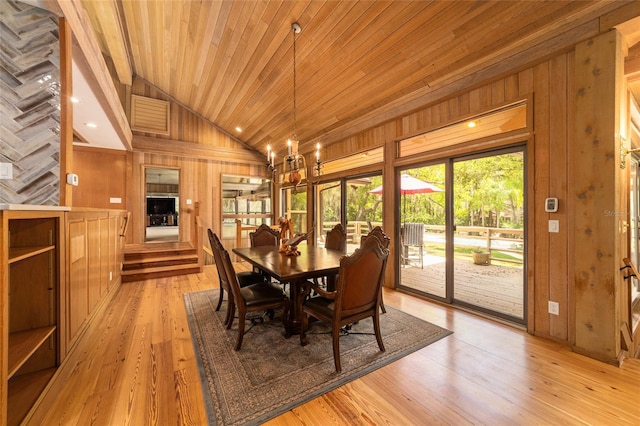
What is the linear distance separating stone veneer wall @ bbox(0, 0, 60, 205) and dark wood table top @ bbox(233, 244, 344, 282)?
185 centimetres

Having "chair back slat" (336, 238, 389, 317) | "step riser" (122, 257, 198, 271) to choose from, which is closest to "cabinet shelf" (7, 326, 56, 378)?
"chair back slat" (336, 238, 389, 317)

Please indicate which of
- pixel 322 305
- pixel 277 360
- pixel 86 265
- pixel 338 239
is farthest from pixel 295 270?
pixel 86 265

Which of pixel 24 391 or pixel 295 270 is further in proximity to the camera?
pixel 295 270

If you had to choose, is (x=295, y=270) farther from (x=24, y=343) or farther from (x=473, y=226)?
(x=473, y=226)

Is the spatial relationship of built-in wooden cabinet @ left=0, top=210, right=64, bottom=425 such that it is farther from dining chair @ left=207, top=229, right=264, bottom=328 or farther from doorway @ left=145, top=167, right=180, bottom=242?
doorway @ left=145, top=167, right=180, bottom=242

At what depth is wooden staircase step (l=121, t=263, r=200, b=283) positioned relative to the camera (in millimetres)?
4562

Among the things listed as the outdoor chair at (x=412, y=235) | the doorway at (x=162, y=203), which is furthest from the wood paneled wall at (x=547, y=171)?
the doorway at (x=162, y=203)

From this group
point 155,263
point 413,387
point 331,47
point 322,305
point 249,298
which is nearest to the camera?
point 413,387

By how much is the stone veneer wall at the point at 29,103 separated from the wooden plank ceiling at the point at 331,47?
1796mm

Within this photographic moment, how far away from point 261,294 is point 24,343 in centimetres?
157

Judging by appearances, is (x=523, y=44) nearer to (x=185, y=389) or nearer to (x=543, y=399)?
(x=543, y=399)

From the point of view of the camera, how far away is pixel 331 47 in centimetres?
316

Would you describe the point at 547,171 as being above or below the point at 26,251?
above

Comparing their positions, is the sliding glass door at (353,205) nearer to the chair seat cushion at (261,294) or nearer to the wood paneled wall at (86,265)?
the chair seat cushion at (261,294)
